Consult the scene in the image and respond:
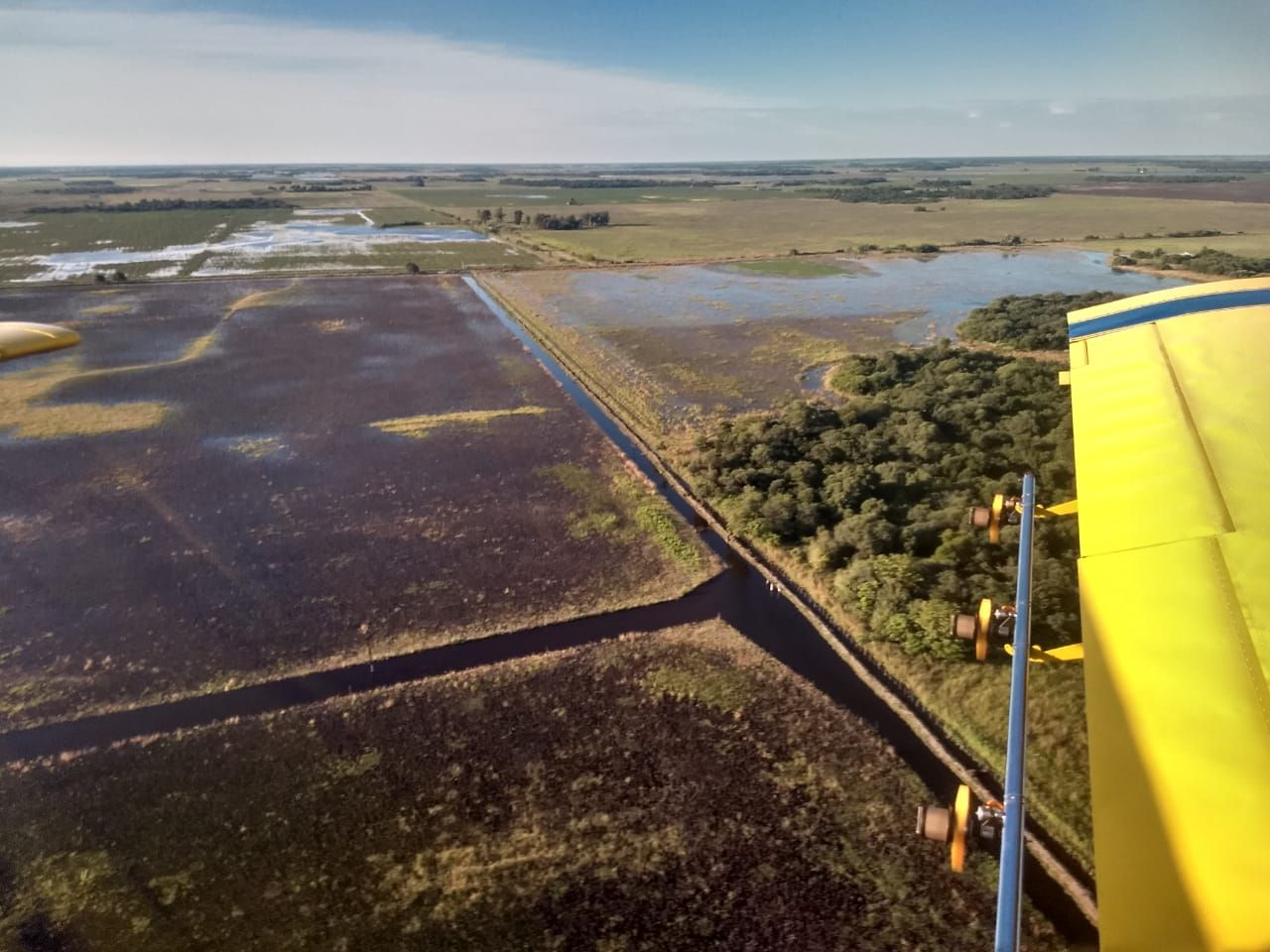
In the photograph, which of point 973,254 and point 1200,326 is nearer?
point 1200,326

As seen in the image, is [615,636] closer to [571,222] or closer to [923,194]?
[571,222]

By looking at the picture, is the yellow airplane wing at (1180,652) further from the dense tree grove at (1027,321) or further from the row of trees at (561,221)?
the row of trees at (561,221)

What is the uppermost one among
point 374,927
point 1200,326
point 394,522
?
point 1200,326

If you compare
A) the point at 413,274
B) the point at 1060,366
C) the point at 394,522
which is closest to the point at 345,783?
the point at 394,522

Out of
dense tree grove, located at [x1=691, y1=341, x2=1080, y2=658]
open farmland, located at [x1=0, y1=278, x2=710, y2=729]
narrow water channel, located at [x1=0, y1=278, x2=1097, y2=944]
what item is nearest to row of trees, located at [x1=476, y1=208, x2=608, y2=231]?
open farmland, located at [x1=0, y1=278, x2=710, y2=729]

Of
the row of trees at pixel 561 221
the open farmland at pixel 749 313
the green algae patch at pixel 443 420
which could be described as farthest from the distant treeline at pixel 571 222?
the green algae patch at pixel 443 420

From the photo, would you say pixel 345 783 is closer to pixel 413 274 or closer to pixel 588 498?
pixel 588 498
